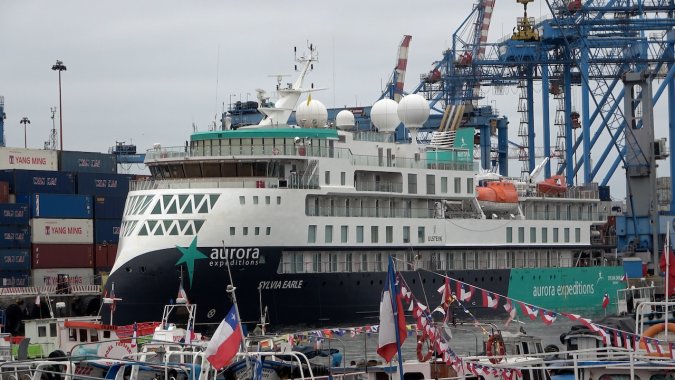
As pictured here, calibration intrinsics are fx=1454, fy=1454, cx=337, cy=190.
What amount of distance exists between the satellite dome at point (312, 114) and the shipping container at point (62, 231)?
17212 millimetres

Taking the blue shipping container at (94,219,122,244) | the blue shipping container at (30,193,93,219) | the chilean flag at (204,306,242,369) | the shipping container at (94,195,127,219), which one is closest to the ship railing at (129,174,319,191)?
the blue shipping container at (30,193,93,219)

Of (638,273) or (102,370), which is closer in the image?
(102,370)

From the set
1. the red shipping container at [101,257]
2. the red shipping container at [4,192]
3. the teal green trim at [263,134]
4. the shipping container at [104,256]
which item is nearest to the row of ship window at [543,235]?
the teal green trim at [263,134]

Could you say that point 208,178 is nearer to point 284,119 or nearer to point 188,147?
point 188,147

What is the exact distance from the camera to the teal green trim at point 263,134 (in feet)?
171

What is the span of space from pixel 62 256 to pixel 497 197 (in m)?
20.9

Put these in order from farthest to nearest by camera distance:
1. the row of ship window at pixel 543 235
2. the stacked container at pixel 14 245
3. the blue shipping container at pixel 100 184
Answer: the blue shipping container at pixel 100 184, the stacked container at pixel 14 245, the row of ship window at pixel 543 235

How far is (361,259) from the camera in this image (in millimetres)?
54000

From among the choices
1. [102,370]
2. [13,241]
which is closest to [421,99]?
[13,241]

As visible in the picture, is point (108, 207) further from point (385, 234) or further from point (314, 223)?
point (314, 223)

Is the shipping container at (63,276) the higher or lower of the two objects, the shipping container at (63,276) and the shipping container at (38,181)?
the lower

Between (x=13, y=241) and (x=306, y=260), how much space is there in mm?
19498

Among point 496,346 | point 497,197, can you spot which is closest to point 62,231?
point 497,197

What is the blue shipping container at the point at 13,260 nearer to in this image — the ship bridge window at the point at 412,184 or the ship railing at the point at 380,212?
the ship railing at the point at 380,212
